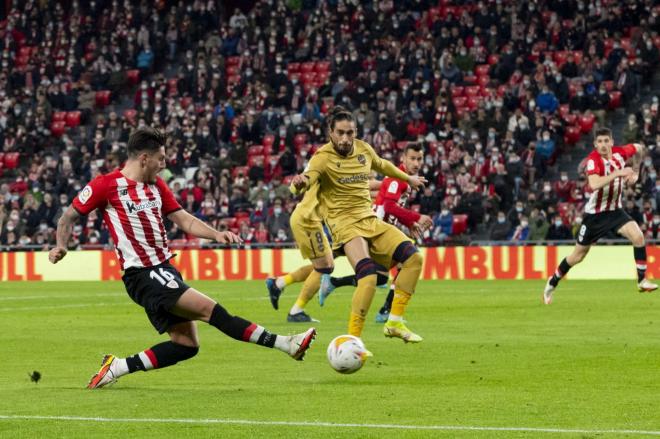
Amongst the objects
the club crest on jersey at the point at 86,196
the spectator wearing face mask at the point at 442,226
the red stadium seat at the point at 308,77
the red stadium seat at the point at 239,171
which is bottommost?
the spectator wearing face mask at the point at 442,226

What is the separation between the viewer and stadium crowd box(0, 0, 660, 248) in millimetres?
31047

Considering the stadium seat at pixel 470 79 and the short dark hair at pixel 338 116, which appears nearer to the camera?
the short dark hair at pixel 338 116

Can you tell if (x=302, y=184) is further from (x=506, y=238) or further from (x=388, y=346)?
(x=506, y=238)

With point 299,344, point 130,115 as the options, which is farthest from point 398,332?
point 130,115

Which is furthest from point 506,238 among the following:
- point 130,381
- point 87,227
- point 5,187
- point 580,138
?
point 130,381

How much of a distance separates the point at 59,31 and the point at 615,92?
67.8ft

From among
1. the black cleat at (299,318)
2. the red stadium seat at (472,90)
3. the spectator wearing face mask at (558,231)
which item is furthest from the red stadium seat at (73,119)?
the black cleat at (299,318)

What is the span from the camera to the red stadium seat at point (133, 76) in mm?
42719

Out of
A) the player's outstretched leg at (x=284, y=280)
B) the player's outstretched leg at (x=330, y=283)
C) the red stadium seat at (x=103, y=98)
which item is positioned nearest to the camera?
the player's outstretched leg at (x=284, y=280)

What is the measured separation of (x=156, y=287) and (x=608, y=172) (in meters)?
11.1

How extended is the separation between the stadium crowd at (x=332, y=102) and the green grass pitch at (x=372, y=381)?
12350 mm

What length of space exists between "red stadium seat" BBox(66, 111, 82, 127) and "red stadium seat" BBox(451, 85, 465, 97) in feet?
42.1

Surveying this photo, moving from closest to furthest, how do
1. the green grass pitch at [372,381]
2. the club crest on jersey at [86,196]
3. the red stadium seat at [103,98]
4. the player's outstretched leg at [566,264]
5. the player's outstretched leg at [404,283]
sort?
1. the green grass pitch at [372,381]
2. the club crest on jersey at [86,196]
3. the player's outstretched leg at [404,283]
4. the player's outstretched leg at [566,264]
5. the red stadium seat at [103,98]

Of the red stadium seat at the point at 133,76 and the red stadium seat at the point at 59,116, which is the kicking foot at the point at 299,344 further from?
the red stadium seat at the point at 133,76
